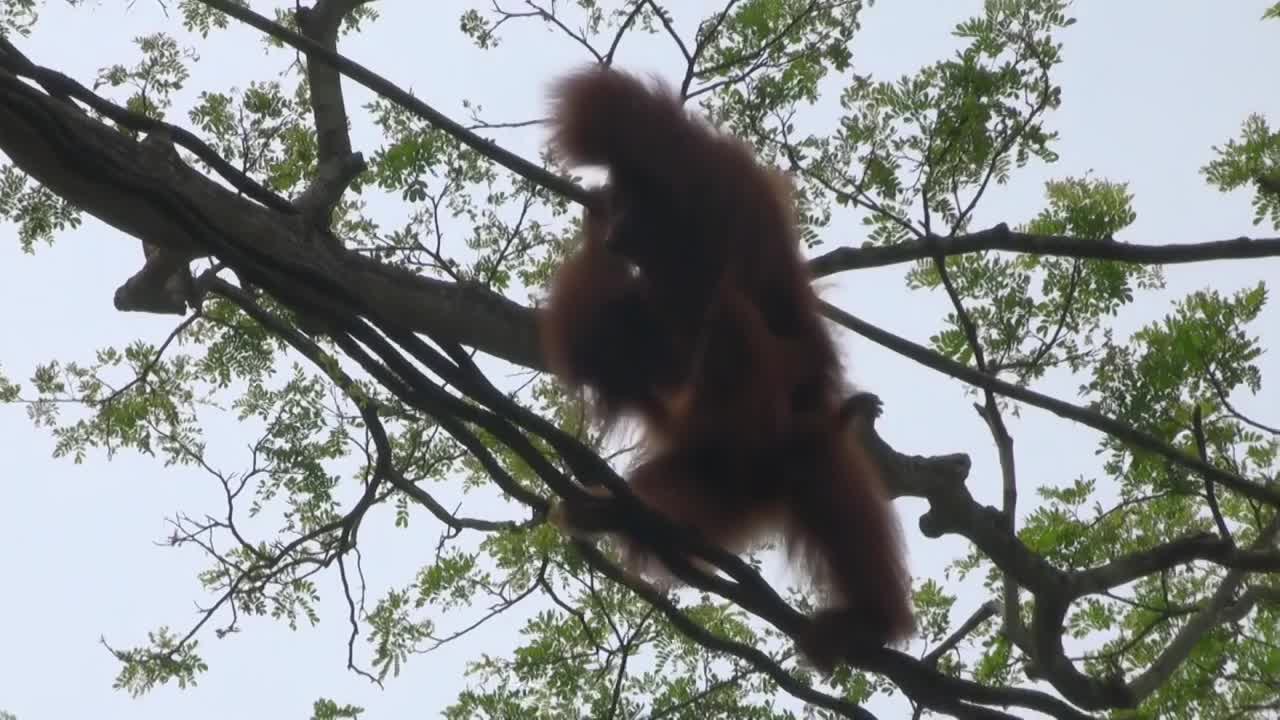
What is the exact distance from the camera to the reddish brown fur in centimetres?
302

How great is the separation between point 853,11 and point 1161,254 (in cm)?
218

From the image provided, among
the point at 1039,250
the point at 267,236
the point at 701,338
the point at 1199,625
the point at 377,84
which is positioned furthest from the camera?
the point at 1199,625

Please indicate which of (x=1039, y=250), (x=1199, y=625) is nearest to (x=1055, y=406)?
(x=1039, y=250)

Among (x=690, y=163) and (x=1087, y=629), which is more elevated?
(x=1087, y=629)

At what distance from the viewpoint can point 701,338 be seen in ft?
9.53

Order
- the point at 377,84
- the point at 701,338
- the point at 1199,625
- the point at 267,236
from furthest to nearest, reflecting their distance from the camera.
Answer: the point at 1199,625 < the point at 267,236 < the point at 701,338 < the point at 377,84

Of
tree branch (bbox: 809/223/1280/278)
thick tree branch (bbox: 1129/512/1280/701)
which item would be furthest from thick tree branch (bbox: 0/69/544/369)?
thick tree branch (bbox: 1129/512/1280/701)

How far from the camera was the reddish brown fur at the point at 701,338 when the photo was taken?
3.02 metres

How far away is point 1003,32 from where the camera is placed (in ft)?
13.4

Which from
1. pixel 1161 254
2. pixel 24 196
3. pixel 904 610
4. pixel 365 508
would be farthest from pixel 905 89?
pixel 24 196

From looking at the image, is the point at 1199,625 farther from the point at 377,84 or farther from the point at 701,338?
the point at 377,84

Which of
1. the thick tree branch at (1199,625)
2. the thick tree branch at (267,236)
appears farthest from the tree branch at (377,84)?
the thick tree branch at (1199,625)

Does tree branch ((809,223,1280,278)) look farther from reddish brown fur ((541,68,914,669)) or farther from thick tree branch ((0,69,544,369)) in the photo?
thick tree branch ((0,69,544,369))

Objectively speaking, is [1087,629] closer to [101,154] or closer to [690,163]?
[690,163]
